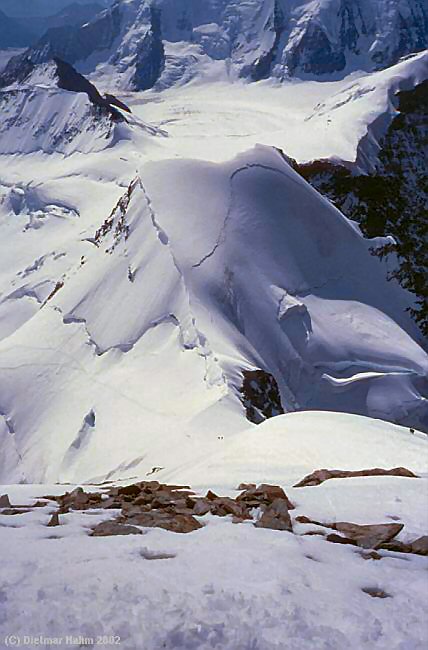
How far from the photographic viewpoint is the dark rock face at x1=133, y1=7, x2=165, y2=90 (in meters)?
157

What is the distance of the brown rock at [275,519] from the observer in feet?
19.7

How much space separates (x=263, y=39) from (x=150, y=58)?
25565 mm

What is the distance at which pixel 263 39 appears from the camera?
522ft

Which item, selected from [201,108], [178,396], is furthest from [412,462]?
[201,108]

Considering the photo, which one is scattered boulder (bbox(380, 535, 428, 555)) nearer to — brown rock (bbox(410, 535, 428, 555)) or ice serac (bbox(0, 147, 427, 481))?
brown rock (bbox(410, 535, 428, 555))

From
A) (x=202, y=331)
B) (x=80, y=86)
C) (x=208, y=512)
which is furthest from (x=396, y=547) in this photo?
(x=80, y=86)

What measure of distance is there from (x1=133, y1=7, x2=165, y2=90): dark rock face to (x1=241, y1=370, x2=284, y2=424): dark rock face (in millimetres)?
143960

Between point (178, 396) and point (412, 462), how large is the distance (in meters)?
9.47

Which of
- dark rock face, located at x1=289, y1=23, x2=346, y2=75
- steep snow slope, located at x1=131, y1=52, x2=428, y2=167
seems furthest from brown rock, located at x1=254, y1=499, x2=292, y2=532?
dark rock face, located at x1=289, y1=23, x2=346, y2=75

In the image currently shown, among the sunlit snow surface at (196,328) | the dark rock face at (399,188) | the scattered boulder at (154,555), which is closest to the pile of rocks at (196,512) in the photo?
the scattered boulder at (154,555)

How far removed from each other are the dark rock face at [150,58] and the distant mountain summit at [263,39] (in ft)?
0.71

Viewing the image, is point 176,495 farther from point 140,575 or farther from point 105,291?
point 105,291

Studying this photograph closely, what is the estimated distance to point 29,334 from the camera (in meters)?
27.8

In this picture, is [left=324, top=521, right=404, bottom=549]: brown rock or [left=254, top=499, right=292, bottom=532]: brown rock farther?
[left=254, top=499, right=292, bottom=532]: brown rock
